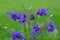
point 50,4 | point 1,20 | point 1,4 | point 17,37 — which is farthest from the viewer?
point 1,4

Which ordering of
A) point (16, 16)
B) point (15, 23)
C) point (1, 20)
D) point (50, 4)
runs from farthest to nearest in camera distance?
point (50, 4)
point (1, 20)
point (15, 23)
point (16, 16)

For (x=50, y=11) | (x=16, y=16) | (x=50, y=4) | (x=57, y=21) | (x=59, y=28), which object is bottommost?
(x=16, y=16)

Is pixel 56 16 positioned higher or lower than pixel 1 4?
lower

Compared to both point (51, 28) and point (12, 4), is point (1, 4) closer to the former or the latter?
point (12, 4)

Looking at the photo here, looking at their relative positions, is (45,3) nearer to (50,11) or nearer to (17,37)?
(50,11)

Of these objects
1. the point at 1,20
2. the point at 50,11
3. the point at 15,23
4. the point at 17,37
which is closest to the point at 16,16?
the point at 17,37

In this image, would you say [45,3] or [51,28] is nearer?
[51,28]

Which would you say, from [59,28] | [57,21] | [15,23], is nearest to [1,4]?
[15,23]
